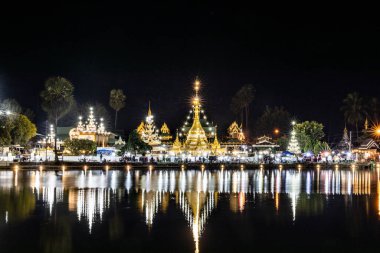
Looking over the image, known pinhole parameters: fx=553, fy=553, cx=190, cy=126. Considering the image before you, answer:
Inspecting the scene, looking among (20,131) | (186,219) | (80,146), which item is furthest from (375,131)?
(186,219)

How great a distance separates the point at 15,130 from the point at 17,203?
39094 mm

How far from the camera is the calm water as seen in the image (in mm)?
13891

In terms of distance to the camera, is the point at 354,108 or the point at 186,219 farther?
the point at 354,108

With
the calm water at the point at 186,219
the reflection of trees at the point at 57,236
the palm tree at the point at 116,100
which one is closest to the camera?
the reflection of trees at the point at 57,236

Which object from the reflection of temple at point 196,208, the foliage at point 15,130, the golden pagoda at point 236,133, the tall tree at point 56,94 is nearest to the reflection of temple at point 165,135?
the golden pagoda at point 236,133

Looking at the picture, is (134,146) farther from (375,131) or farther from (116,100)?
(375,131)

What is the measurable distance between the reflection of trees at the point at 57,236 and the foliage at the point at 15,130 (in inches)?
1516

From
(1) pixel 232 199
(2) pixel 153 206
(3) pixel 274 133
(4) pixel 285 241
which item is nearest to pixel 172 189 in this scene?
(1) pixel 232 199

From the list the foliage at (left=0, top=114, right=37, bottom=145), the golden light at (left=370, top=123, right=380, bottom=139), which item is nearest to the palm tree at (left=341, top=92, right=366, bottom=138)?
the golden light at (left=370, top=123, right=380, bottom=139)

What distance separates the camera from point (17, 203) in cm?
2062

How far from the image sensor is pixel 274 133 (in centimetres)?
8006

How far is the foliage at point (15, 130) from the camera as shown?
54.2 metres

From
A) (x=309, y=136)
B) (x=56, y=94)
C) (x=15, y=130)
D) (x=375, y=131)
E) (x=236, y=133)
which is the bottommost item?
(x=309, y=136)

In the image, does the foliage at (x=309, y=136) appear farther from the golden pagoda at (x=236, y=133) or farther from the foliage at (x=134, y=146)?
the foliage at (x=134, y=146)
